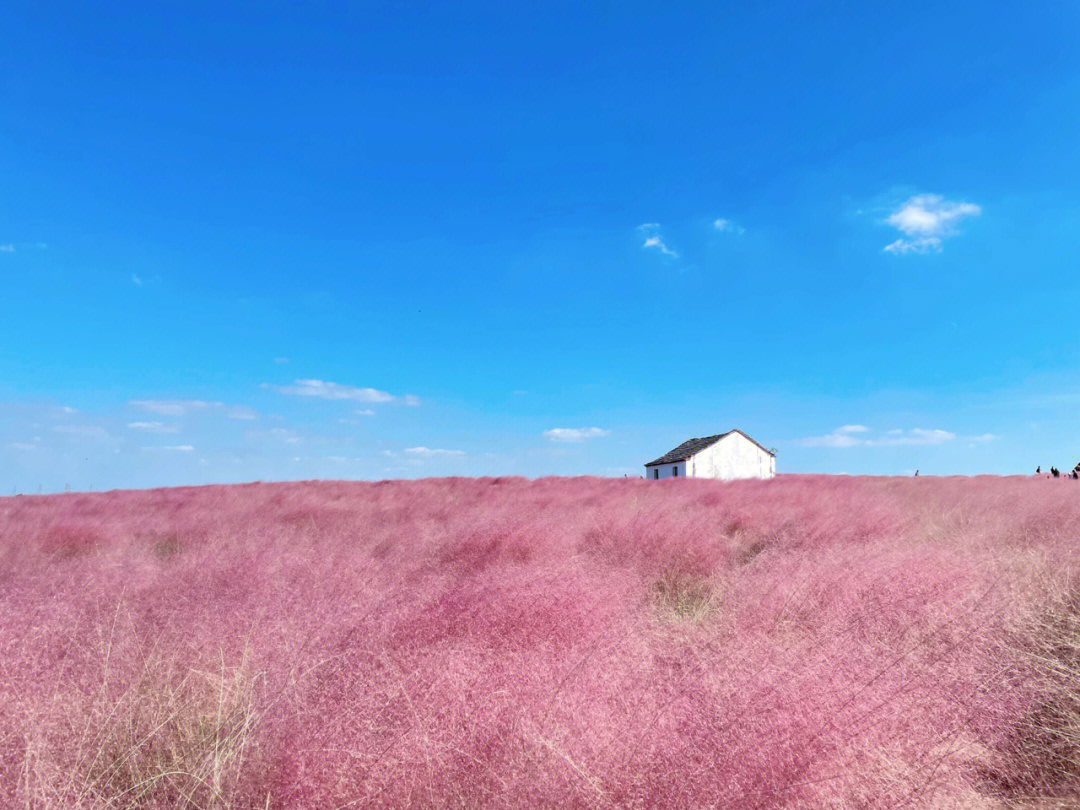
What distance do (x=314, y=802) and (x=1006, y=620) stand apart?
150 inches

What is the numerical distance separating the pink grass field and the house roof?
1128 inches

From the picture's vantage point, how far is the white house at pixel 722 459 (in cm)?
3155

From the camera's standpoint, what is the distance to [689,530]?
18.7 ft

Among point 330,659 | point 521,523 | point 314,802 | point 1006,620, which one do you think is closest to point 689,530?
point 521,523

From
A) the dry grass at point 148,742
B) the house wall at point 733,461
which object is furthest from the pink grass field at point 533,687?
the house wall at point 733,461

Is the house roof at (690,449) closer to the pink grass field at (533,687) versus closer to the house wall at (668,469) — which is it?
the house wall at (668,469)

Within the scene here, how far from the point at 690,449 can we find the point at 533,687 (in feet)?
108

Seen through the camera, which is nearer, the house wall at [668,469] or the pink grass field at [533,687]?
the pink grass field at [533,687]

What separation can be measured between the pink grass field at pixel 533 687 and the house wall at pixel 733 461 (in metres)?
27.9

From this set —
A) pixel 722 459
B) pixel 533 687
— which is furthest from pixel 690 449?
pixel 533 687

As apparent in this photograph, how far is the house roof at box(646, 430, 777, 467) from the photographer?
3228 centimetres

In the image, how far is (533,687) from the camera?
76.4 inches

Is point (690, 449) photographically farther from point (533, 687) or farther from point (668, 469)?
point (533, 687)

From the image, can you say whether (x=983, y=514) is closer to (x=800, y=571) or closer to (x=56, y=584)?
(x=800, y=571)
